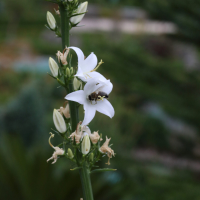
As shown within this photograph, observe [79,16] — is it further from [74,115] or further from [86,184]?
[86,184]

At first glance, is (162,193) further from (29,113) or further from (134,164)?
(29,113)

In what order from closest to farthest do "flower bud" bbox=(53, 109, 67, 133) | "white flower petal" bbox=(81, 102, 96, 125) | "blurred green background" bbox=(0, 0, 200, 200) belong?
"white flower petal" bbox=(81, 102, 96, 125) → "flower bud" bbox=(53, 109, 67, 133) → "blurred green background" bbox=(0, 0, 200, 200)

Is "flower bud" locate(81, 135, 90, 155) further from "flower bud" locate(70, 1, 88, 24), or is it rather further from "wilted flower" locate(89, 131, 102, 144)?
"flower bud" locate(70, 1, 88, 24)

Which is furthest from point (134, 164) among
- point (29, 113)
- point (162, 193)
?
point (29, 113)

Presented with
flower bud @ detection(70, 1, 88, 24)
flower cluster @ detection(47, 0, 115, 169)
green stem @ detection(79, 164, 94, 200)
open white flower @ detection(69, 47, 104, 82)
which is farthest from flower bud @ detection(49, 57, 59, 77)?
green stem @ detection(79, 164, 94, 200)

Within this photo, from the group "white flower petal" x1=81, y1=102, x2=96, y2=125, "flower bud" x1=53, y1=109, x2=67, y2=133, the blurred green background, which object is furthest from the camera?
the blurred green background

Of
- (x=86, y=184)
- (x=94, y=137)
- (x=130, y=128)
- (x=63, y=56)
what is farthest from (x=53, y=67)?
(x=130, y=128)
